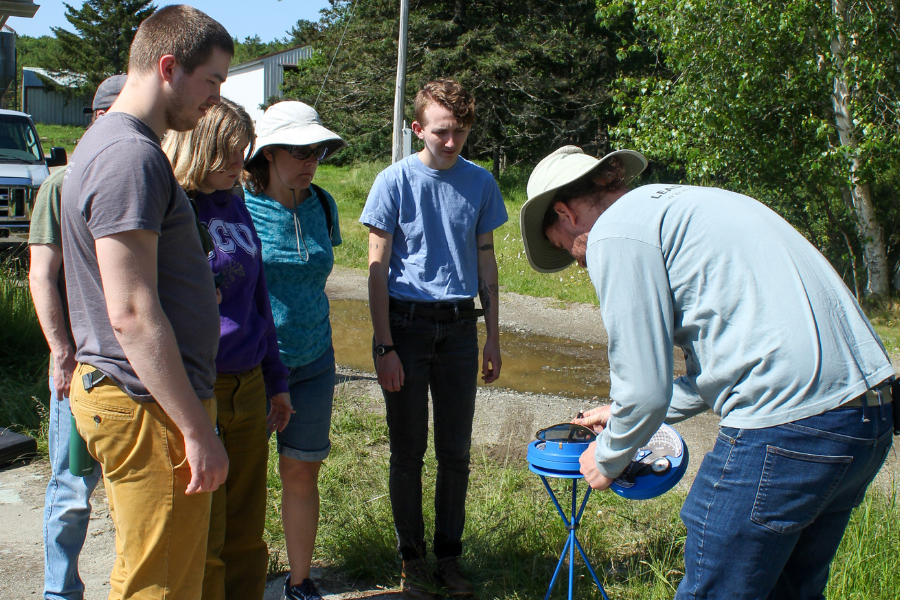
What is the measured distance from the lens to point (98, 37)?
Result: 163 ft

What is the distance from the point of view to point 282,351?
9.04 ft

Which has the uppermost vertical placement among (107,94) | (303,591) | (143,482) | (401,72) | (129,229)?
(401,72)

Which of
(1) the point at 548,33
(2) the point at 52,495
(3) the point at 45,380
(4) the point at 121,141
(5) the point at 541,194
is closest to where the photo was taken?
(4) the point at 121,141

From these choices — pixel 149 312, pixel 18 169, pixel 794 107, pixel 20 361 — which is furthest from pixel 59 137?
pixel 149 312

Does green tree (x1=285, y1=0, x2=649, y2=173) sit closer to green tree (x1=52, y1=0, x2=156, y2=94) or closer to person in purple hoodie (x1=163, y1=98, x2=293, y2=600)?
person in purple hoodie (x1=163, y1=98, x2=293, y2=600)

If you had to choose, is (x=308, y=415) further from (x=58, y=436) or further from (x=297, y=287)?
(x=58, y=436)

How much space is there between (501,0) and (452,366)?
25739 mm

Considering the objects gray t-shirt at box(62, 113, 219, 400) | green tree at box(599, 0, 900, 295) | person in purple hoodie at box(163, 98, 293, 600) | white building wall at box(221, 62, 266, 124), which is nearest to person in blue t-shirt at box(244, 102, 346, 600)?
person in purple hoodie at box(163, 98, 293, 600)

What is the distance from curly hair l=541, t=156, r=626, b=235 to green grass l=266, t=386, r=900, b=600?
1.53m

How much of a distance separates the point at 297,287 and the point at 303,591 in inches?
44.5

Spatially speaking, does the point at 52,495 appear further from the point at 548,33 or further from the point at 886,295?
the point at 548,33

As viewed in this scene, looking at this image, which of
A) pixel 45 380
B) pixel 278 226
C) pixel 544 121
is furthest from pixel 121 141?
pixel 544 121

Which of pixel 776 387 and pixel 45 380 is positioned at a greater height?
pixel 776 387

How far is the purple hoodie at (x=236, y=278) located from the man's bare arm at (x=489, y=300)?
1038mm
